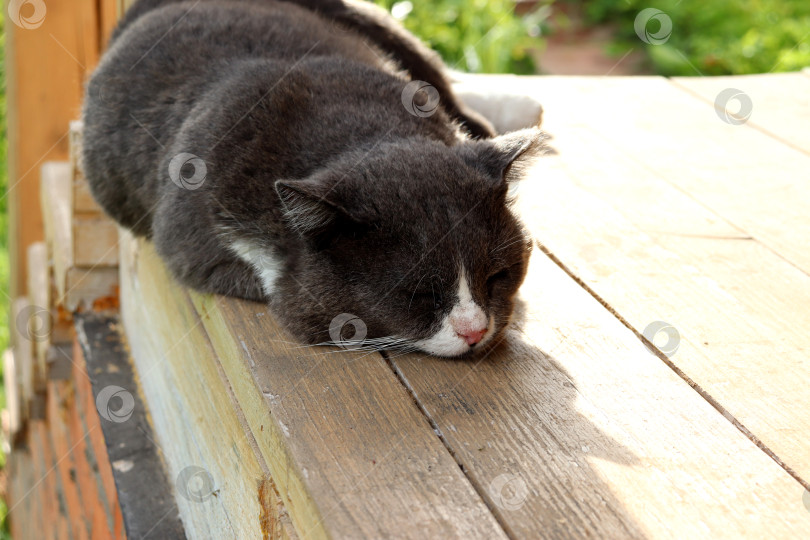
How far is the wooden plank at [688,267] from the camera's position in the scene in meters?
1.87

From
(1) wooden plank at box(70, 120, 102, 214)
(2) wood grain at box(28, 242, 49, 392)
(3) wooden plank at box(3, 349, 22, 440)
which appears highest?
(1) wooden plank at box(70, 120, 102, 214)

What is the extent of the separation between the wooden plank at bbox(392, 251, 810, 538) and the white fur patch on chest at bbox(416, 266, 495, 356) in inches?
1.6

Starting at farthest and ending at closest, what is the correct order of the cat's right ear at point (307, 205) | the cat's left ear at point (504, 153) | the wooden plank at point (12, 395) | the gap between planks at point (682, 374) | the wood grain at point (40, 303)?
the wooden plank at point (12, 395) < the wood grain at point (40, 303) < the cat's left ear at point (504, 153) < the cat's right ear at point (307, 205) < the gap between planks at point (682, 374)

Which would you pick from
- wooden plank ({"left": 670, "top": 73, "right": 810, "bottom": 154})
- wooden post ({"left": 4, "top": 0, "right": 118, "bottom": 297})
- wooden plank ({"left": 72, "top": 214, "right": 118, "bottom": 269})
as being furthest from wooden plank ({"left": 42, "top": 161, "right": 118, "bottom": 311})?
wooden plank ({"left": 670, "top": 73, "right": 810, "bottom": 154})

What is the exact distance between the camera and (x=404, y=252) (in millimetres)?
1938

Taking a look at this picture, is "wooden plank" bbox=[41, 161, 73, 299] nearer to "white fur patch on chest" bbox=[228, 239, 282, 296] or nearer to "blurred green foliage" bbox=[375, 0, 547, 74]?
"white fur patch on chest" bbox=[228, 239, 282, 296]

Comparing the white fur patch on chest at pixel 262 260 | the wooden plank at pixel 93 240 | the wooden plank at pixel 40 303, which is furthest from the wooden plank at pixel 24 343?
the white fur patch on chest at pixel 262 260

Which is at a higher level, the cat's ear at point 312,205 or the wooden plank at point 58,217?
the cat's ear at point 312,205

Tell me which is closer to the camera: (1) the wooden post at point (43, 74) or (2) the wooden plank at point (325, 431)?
(2) the wooden plank at point (325, 431)

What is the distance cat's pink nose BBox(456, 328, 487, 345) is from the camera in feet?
6.28

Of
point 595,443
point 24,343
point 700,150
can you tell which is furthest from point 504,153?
point 24,343

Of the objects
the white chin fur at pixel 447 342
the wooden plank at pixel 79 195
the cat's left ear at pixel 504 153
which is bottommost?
the wooden plank at pixel 79 195

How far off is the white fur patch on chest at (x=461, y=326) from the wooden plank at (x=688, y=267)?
0.43 m

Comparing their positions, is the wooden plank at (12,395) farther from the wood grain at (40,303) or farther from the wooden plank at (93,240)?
the wooden plank at (93,240)
